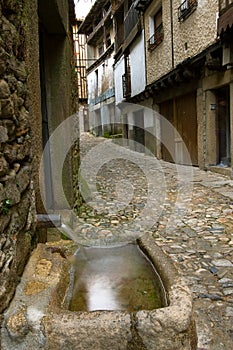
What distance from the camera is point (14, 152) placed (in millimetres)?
1629

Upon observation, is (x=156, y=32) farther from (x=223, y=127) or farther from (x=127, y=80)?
(x=223, y=127)

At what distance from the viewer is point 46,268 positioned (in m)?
1.76

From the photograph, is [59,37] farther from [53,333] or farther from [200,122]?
[200,122]

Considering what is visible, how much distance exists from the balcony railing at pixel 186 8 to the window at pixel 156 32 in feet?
4.86

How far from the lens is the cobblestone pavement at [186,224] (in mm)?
2086

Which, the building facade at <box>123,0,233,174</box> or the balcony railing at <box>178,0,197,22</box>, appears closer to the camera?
the building facade at <box>123,0,233,174</box>

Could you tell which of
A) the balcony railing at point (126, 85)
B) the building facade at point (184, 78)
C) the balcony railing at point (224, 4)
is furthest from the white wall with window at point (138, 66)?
the balcony railing at point (224, 4)

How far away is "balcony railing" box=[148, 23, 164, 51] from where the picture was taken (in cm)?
970

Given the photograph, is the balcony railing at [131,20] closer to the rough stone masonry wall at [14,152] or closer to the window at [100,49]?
the window at [100,49]

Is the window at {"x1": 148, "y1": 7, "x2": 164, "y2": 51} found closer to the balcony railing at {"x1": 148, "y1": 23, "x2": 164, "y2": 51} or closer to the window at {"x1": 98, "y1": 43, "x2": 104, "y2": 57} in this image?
the balcony railing at {"x1": 148, "y1": 23, "x2": 164, "y2": 51}

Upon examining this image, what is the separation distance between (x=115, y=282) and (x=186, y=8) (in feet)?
25.3

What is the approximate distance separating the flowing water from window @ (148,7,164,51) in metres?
8.82

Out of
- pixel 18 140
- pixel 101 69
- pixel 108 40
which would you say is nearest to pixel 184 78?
pixel 18 140

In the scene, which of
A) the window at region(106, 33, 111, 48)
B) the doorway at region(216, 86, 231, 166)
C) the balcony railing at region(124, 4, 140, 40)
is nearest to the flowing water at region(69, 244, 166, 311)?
the doorway at region(216, 86, 231, 166)
